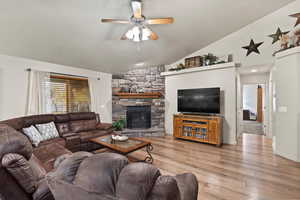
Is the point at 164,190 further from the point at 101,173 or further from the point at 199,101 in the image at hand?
the point at 199,101

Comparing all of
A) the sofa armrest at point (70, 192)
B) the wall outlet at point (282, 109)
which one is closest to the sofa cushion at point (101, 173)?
the sofa armrest at point (70, 192)

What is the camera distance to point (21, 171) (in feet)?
3.52

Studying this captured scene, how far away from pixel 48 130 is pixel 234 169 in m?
3.90

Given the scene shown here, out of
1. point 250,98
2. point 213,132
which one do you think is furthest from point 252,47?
point 250,98

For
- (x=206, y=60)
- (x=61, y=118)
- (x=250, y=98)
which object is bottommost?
(x=61, y=118)

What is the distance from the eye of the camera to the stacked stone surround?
17.5 feet

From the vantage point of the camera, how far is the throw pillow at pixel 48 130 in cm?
294

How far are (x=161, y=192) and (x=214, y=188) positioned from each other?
1.83 metres

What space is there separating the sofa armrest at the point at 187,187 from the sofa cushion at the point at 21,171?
1192 mm

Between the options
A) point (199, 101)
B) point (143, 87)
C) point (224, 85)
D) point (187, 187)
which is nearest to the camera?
point (187, 187)

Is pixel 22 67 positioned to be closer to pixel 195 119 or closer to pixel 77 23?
pixel 77 23

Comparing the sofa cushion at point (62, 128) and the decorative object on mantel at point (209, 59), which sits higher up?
the decorative object on mantel at point (209, 59)

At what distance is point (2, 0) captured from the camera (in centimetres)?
209

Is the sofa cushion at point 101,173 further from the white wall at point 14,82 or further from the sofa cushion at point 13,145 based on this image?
the white wall at point 14,82
